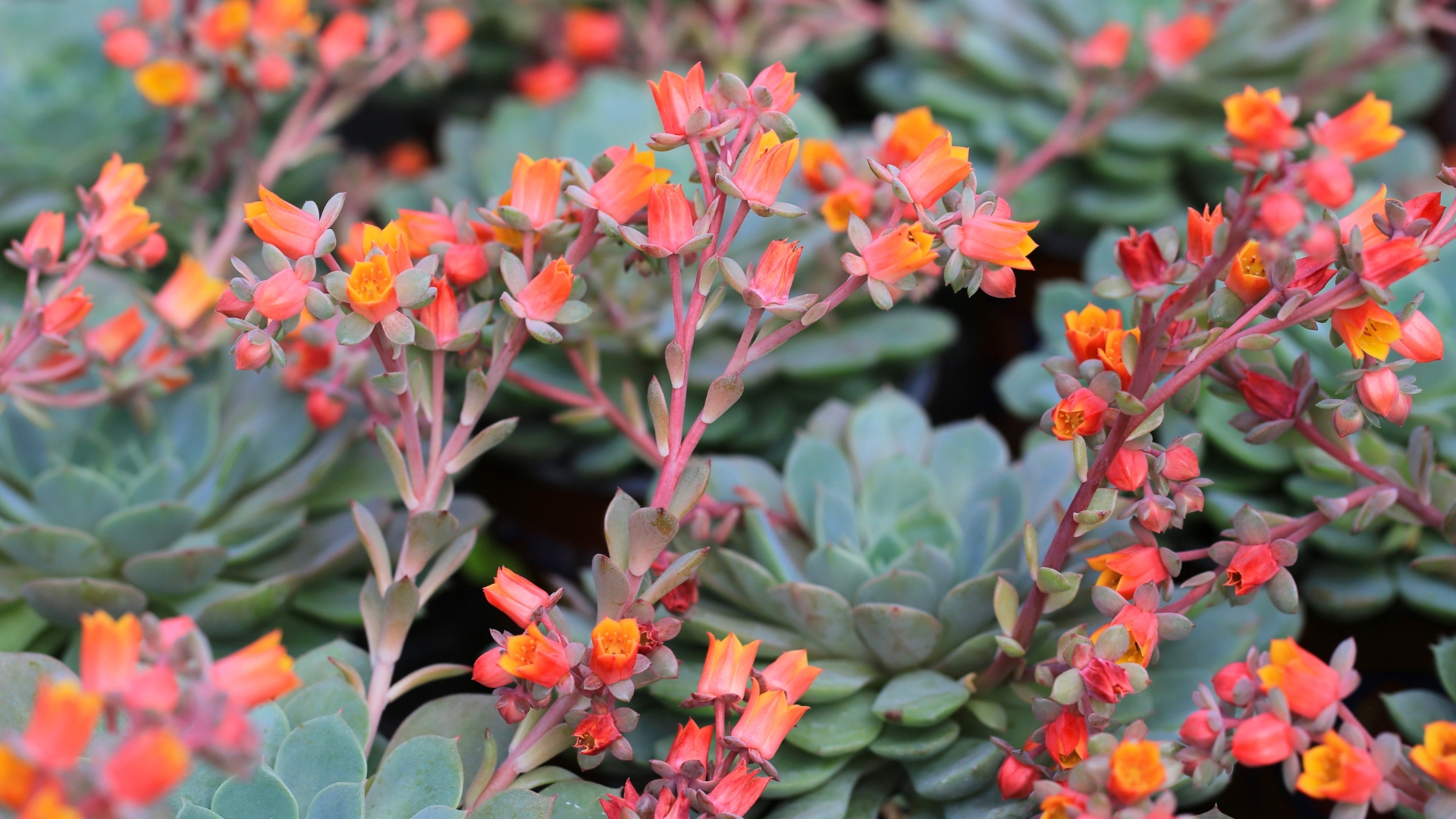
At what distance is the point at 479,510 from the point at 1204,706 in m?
0.51

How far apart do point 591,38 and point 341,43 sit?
397 millimetres

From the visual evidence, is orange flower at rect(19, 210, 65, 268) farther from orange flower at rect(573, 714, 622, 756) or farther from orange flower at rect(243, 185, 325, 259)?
orange flower at rect(573, 714, 622, 756)

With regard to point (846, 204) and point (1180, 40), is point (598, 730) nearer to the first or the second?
point (846, 204)

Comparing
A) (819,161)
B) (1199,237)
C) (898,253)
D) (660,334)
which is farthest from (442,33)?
(1199,237)

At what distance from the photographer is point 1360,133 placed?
50cm

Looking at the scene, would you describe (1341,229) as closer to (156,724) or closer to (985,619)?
(985,619)

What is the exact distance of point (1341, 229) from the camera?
0.55 meters

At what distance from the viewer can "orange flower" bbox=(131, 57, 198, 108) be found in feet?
3.15

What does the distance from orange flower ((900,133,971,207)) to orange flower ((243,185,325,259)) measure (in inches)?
12.7

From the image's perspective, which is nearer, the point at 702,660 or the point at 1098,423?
the point at 1098,423

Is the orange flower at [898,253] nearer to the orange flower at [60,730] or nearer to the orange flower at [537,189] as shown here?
the orange flower at [537,189]

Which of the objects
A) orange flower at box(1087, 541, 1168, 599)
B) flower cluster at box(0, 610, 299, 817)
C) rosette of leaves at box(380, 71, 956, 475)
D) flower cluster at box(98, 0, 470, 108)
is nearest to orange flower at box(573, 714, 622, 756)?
flower cluster at box(0, 610, 299, 817)

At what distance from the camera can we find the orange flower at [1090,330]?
610 mm

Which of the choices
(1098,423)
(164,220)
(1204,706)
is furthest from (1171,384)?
(164,220)
